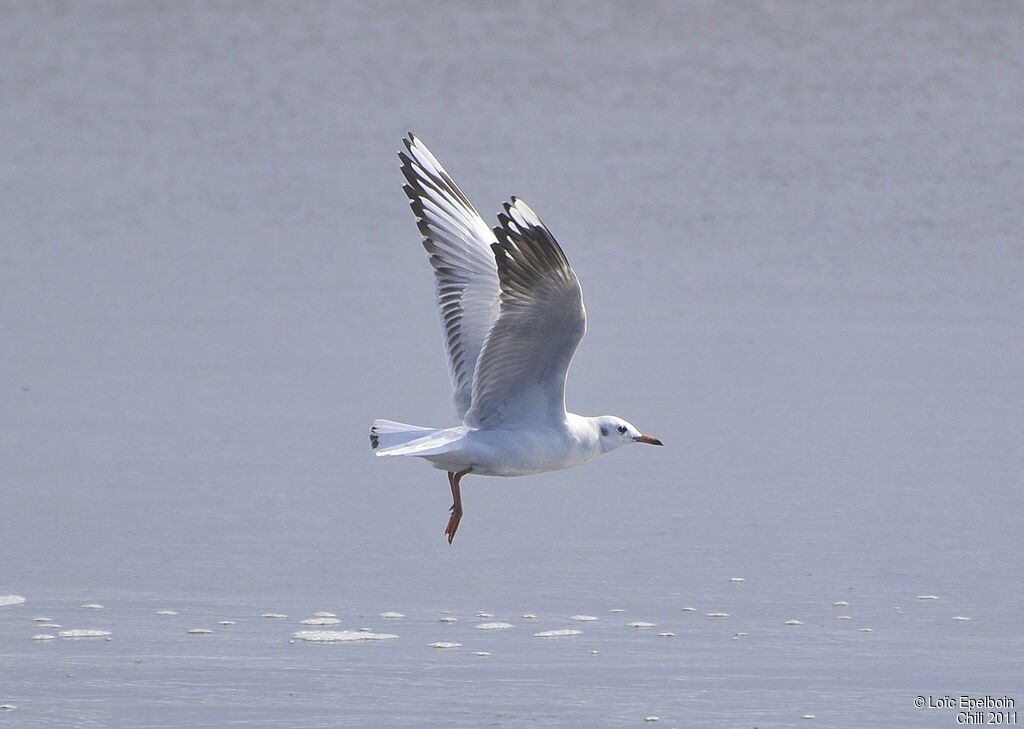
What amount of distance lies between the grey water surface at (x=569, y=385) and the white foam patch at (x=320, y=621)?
0.02 meters

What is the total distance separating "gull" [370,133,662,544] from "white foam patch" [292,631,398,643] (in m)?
0.54

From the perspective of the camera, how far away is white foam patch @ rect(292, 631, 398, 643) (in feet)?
15.6

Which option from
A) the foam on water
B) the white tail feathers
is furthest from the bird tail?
the foam on water

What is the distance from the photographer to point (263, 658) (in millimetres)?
4621

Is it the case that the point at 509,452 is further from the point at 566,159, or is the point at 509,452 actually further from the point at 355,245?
the point at 566,159

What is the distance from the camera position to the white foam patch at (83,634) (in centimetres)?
473

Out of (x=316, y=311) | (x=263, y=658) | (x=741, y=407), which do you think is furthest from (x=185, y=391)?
(x=263, y=658)

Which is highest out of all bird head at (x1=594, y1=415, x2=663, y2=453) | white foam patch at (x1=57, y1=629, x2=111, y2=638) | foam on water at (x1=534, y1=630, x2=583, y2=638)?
bird head at (x1=594, y1=415, x2=663, y2=453)

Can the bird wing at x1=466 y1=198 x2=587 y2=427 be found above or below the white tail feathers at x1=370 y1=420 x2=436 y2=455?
above

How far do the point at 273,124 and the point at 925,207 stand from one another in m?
4.54

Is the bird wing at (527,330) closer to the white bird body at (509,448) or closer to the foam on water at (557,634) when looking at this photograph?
the white bird body at (509,448)

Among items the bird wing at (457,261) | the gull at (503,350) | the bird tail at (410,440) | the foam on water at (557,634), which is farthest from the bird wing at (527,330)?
the foam on water at (557,634)

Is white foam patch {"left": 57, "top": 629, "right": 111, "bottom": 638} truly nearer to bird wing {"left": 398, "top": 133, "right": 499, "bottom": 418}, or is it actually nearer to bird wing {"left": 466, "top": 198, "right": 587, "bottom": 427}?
bird wing {"left": 466, "top": 198, "right": 587, "bottom": 427}

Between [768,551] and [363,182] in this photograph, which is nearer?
[768,551]
